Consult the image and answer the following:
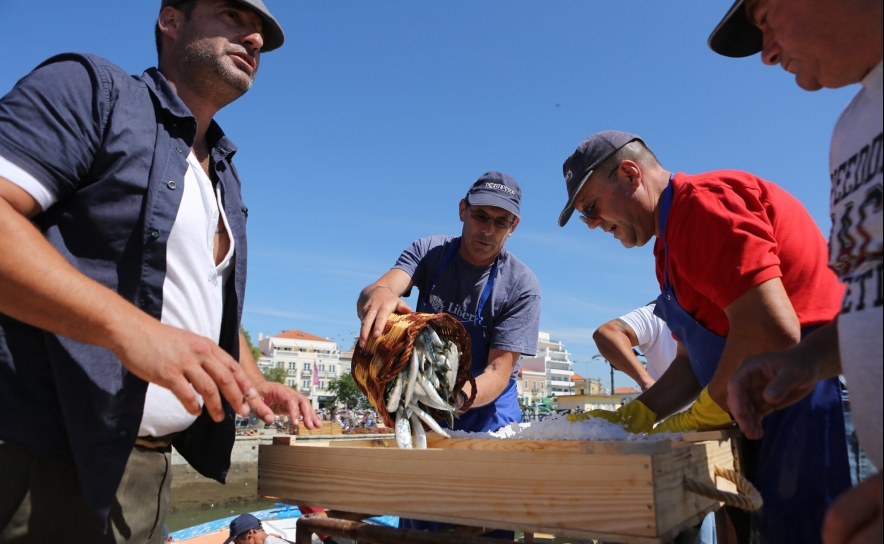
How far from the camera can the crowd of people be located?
1.13 metres

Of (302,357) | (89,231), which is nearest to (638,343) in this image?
(89,231)

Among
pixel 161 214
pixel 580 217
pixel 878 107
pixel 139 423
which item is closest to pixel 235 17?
pixel 161 214

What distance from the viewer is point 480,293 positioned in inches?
141

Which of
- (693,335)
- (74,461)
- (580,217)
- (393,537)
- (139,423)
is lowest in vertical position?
(393,537)

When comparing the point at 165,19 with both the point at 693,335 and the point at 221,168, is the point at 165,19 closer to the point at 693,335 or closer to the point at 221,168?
the point at 221,168

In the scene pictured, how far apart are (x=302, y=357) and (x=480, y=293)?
8303 cm

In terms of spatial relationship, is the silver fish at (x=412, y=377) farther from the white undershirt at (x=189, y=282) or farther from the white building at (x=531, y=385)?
the white building at (x=531, y=385)

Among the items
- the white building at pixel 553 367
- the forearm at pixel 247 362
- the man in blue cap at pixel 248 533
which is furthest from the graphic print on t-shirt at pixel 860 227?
the white building at pixel 553 367

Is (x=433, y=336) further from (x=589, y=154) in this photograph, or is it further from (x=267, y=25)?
(x=267, y=25)

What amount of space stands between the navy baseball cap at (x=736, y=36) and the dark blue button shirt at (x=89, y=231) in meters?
1.75

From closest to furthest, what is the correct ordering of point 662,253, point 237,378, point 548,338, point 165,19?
point 237,378
point 165,19
point 662,253
point 548,338

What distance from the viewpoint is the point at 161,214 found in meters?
1.78

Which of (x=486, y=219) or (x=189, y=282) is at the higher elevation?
(x=486, y=219)

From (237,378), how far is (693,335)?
1809 millimetres
